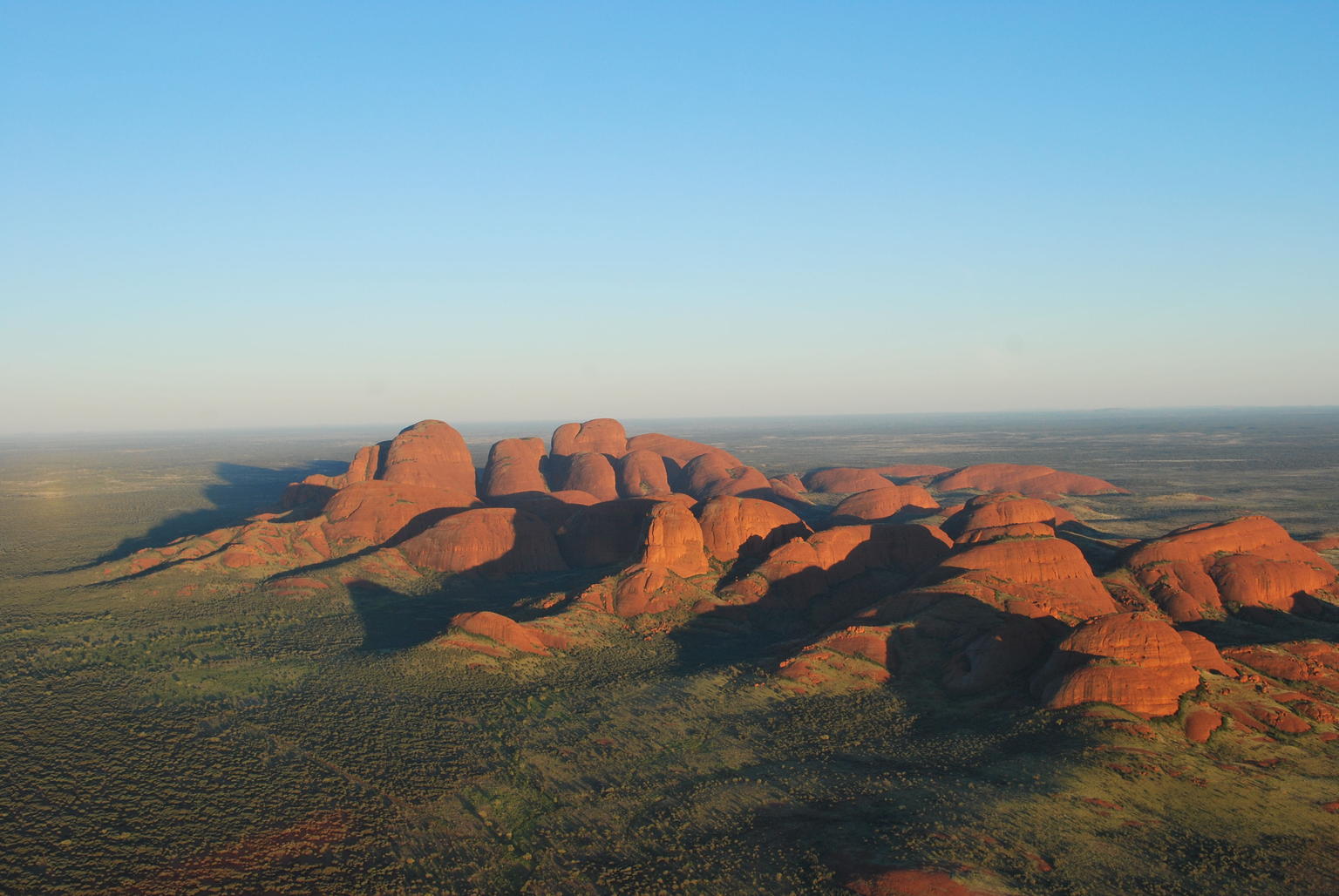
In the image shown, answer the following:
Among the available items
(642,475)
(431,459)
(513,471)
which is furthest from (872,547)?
(431,459)

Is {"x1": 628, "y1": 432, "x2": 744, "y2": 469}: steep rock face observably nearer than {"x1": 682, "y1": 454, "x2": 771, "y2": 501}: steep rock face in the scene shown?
No

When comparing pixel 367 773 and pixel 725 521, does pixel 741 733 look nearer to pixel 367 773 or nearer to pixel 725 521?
pixel 367 773

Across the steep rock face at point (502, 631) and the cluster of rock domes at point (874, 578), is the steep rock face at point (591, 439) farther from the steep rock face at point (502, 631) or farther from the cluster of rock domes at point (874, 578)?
the steep rock face at point (502, 631)

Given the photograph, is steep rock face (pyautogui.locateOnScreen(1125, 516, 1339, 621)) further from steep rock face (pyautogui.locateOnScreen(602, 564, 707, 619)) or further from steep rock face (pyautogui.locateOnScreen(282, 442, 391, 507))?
steep rock face (pyautogui.locateOnScreen(282, 442, 391, 507))

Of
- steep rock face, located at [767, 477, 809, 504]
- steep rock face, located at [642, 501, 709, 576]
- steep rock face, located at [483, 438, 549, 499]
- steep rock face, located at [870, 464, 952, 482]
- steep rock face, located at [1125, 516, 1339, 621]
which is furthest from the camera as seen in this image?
steep rock face, located at [870, 464, 952, 482]

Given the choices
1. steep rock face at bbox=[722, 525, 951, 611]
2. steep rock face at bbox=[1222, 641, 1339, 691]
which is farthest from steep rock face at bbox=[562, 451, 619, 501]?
steep rock face at bbox=[1222, 641, 1339, 691]

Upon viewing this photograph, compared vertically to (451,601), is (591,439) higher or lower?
higher

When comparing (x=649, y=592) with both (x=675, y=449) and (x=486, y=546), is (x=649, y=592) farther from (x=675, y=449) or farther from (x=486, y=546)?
(x=675, y=449)
